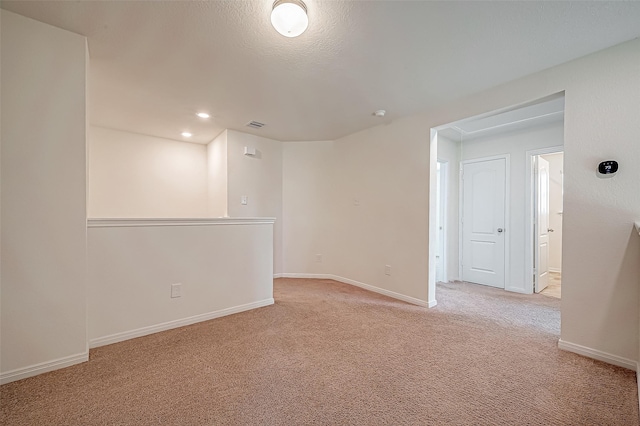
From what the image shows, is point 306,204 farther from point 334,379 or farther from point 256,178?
point 334,379

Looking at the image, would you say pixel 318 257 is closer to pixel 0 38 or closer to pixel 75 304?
pixel 75 304

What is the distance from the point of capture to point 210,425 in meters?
1.39

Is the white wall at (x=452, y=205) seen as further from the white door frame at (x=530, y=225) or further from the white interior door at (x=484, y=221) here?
the white door frame at (x=530, y=225)

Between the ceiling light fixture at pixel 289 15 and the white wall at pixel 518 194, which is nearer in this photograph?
the ceiling light fixture at pixel 289 15

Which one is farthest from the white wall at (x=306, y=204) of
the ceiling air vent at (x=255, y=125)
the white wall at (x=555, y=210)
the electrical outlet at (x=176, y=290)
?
the white wall at (x=555, y=210)

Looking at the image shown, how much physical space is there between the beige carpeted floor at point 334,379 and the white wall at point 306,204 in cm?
201

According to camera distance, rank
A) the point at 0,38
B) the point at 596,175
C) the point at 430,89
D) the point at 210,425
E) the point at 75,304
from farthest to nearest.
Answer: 1. the point at 430,89
2. the point at 596,175
3. the point at 75,304
4. the point at 0,38
5. the point at 210,425

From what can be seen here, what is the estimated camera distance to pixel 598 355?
206 cm

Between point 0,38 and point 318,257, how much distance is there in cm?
407

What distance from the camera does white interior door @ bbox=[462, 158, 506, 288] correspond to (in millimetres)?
4160

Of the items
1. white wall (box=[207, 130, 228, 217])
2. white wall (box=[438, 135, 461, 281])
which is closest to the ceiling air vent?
white wall (box=[207, 130, 228, 217])

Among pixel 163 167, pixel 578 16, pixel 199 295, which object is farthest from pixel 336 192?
pixel 578 16

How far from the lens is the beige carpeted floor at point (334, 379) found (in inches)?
57.9

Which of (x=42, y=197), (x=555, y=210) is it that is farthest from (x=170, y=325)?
(x=555, y=210)
